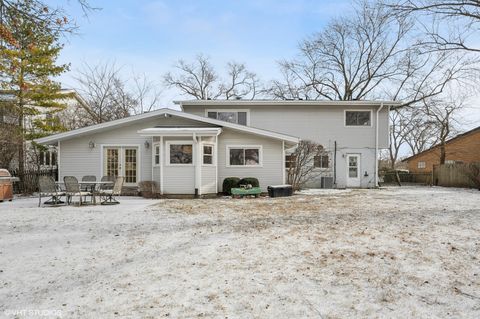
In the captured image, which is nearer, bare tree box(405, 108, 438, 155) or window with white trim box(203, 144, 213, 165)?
window with white trim box(203, 144, 213, 165)

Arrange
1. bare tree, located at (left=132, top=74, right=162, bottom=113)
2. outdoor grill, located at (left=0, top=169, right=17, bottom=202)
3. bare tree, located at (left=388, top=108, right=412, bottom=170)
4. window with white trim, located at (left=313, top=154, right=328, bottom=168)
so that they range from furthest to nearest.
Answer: bare tree, located at (left=388, top=108, right=412, bottom=170), bare tree, located at (left=132, top=74, right=162, bottom=113), window with white trim, located at (left=313, top=154, right=328, bottom=168), outdoor grill, located at (left=0, top=169, right=17, bottom=202)

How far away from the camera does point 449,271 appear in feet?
13.0

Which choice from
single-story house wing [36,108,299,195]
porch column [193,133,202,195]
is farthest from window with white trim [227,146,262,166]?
porch column [193,133,202,195]

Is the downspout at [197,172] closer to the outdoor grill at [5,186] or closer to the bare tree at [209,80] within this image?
the outdoor grill at [5,186]

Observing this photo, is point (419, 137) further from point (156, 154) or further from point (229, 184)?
point (156, 154)

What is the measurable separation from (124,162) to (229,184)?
4756 mm

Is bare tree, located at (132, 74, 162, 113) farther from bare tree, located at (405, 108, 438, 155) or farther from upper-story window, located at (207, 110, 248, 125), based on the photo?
bare tree, located at (405, 108, 438, 155)

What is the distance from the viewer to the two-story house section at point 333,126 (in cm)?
1744

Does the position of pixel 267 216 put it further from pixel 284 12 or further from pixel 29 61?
pixel 29 61

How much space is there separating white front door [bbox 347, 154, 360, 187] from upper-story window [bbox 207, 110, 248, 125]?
244 inches

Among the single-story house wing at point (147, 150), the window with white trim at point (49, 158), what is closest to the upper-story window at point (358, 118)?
the single-story house wing at point (147, 150)

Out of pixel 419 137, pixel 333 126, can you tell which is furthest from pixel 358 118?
pixel 419 137

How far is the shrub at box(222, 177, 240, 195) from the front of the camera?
1315 cm

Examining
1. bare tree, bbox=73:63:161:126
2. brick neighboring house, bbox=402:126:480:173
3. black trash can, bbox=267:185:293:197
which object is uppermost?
bare tree, bbox=73:63:161:126
